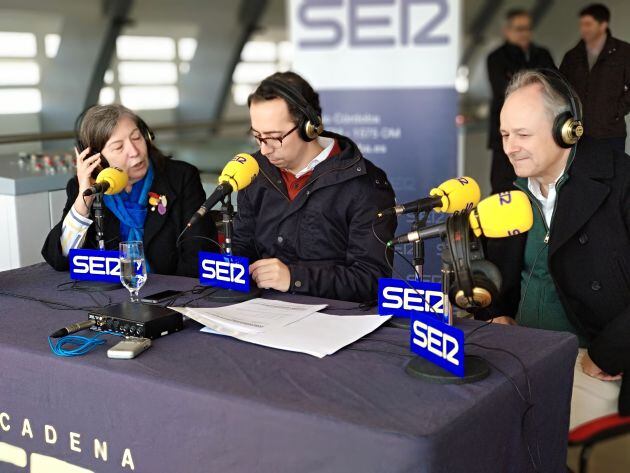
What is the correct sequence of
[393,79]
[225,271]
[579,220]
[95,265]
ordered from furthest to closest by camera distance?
[393,79] < [95,265] < [225,271] < [579,220]

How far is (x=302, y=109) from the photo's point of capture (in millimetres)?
2627

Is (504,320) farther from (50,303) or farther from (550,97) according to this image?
(50,303)

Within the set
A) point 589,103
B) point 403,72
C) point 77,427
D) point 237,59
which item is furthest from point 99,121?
point 237,59

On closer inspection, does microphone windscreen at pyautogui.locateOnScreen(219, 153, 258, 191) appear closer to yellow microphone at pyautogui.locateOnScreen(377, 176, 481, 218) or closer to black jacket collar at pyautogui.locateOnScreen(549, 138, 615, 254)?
yellow microphone at pyautogui.locateOnScreen(377, 176, 481, 218)

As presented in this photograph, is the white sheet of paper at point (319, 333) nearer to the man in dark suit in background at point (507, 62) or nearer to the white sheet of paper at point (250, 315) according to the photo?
the white sheet of paper at point (250, 315)

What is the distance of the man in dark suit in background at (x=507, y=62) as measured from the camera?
18.2 ft

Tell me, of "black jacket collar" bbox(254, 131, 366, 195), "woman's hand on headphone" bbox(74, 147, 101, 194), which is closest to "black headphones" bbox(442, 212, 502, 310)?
"black jacket collar" bbox(254, 131, 366, 195)

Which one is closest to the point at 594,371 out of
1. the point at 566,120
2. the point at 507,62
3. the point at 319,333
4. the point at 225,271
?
the point at 566,120

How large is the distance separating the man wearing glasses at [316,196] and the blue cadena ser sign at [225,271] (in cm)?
24

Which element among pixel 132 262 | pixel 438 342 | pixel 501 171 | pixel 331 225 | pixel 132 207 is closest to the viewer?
pixel 438 342

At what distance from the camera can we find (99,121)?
2941 millimetres

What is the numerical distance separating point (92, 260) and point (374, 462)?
140cm

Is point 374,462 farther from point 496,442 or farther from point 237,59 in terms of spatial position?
point 237,59

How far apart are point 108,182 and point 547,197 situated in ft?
4.36
